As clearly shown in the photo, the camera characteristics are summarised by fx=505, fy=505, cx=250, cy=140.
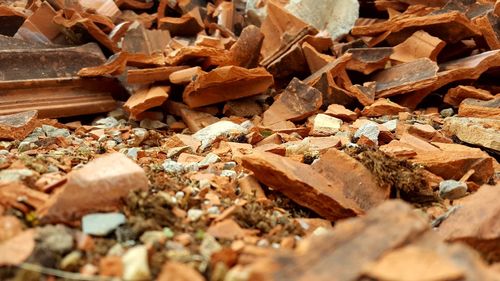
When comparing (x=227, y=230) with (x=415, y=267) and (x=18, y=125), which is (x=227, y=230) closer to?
(x=415, y=267)

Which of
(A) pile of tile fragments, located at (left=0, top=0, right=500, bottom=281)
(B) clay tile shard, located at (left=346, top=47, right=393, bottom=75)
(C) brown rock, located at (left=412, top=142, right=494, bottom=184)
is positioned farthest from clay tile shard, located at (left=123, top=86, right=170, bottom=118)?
(C) brown rock, located at (left=412, top=142, right=494, bottom=184)

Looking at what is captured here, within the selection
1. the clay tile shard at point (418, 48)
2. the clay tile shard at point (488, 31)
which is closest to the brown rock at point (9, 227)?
the clay tile shard at point (418, 48)

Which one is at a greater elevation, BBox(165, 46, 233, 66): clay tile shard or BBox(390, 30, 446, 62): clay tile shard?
BBox(165, 46, 233, 66): clay tile shard

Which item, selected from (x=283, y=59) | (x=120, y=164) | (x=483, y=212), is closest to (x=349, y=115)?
(x=283, y=59)

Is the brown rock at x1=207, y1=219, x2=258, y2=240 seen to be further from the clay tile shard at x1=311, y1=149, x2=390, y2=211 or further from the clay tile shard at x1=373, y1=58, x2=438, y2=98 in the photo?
the clay tile shard at x1=373, y1=58, x2=438, y2=98

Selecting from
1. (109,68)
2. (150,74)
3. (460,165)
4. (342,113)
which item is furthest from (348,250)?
(109,68)

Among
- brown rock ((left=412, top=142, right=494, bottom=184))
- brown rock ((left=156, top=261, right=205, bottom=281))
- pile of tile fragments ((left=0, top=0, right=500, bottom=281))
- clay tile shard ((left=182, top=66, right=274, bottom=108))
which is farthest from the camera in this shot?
clay tile shard ((left=182, top=66, right=274, bottom=108))

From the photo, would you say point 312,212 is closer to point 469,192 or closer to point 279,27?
point 469,192
